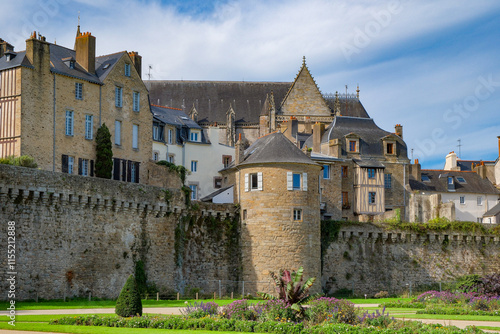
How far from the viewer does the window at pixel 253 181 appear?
38.5 metres

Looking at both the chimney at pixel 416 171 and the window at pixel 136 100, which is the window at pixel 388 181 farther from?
the window at pixel 136 100

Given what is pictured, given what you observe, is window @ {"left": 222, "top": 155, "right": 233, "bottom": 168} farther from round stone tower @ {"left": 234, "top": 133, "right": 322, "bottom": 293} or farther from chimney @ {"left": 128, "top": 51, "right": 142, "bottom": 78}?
round stone tower @ {"left": 234, "top": 133, "right": 322, "bottom": 293}

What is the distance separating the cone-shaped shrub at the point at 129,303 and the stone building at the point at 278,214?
48.4 ft

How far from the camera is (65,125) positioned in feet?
126

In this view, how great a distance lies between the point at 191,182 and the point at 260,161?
14781 mm

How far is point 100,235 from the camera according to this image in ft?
108

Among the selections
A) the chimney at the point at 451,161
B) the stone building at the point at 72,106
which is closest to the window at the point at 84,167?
the stone building at the point at 72,106

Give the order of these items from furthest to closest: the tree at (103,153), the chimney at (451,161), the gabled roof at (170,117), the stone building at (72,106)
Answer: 1. the chimney at (451,161)
2. the gabled roof at (170,117)
3. the tree at (103,153)
4. the stone building at (72,106)

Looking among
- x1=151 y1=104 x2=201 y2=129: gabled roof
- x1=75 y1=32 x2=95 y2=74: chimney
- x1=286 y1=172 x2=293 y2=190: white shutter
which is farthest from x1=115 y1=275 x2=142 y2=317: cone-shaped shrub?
x1=151 y1=104 x2=201 y2=129: gabled roof

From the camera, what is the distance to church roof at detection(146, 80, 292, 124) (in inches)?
2665

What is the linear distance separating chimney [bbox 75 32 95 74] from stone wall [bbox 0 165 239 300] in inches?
371

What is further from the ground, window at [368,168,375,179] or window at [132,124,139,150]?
window at [132,124,139,150]

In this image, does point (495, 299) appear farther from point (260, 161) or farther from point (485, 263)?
point (485, 263)

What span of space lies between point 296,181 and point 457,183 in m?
28.1
